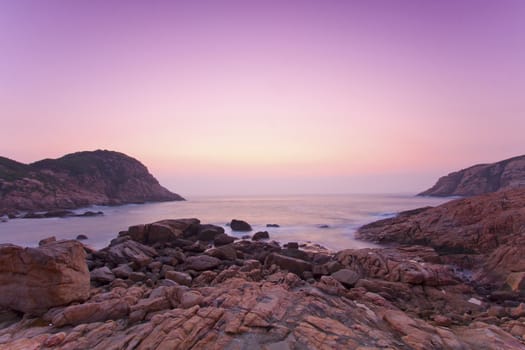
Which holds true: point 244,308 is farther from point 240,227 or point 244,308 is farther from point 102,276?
point 240,227

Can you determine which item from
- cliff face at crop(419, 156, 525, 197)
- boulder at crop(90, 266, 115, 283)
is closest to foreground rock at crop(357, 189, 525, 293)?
boulder at crop(90, 266, 115, 283)

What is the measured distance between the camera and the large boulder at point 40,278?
26.5 feet

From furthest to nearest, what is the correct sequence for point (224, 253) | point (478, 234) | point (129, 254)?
point (478, 234)
point (224, 253)
point (129, 254)

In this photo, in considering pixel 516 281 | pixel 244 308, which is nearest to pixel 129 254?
pixel 244 308

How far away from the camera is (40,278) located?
27.3 feet

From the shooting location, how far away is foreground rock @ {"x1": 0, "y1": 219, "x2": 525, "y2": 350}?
6211 mm

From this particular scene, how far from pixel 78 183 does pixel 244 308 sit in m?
105

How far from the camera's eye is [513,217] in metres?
18.1

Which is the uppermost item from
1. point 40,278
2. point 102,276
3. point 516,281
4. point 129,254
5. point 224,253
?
point 40,278

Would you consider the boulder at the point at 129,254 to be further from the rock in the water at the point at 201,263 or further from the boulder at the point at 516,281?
the boulder at the point at 516,281

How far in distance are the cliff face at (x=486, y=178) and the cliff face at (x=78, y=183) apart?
130 metres

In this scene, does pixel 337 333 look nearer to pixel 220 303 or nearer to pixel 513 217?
pixel 220 303

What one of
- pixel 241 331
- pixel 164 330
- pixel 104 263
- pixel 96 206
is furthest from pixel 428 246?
pixel 96 206

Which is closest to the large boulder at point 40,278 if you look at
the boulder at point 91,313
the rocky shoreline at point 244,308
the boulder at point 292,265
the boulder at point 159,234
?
the rocky shoreline at point 244,308
